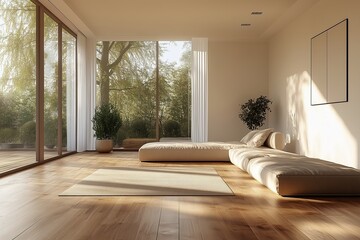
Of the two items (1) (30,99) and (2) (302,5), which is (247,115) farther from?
(1) (30,99)

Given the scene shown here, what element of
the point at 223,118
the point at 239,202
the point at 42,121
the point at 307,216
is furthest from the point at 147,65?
the point at 307,216

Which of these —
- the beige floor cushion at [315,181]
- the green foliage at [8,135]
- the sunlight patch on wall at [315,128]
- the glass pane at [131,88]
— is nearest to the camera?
the beige floor cushion at [315,181]

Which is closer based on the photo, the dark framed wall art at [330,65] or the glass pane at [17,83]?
the glass pane at [17,83]

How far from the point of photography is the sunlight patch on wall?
5.57 metres

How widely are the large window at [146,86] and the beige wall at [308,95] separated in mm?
2039

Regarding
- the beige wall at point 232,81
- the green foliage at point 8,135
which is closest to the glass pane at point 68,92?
the green foliage at point 8,135

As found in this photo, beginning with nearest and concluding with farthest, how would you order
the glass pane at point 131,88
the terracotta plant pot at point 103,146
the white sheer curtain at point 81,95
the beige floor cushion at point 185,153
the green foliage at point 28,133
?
the green foliage at point 28,133, the beige floor cushion at point 185,153, the terracotta plant pot at point 103,146, the white sheer curtain at point 81,95, the glass pane at point 131,88

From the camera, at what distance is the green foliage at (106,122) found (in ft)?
30.0

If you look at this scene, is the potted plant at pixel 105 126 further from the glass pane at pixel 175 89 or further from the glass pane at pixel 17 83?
the glass pane at pixel 17 83

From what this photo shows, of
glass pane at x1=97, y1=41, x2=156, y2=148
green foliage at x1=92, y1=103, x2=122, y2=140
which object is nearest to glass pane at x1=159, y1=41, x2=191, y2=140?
glass pane at x1=97, y1=41, x2=156, y2=148

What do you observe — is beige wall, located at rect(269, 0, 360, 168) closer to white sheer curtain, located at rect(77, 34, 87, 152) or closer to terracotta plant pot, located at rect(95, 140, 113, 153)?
terracotta plant pot, located at rect(95, 140, 113, 153)

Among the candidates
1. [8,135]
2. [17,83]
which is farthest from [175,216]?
[17,83]

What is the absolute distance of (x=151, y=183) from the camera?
4562mm

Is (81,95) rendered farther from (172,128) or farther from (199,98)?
(199,98)
